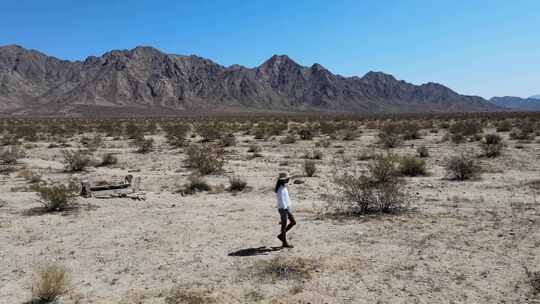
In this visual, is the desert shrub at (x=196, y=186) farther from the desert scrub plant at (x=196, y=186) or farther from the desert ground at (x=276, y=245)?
the desert ground at (x=276, y=245)

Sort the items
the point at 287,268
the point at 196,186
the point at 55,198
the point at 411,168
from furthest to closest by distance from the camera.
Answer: the point at 411,168
the point at 196,186
the point at 55,198
the point at 287,268

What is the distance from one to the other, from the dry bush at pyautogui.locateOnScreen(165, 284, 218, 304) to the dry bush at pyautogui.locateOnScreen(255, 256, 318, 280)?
1.07m

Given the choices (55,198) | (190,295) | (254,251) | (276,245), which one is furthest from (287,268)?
(55,198)

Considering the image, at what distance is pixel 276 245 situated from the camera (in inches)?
368

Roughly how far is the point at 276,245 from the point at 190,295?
2.68 m

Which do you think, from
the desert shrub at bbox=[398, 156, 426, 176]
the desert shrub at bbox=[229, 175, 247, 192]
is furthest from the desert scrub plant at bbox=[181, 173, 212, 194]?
the desert shrub at bbox=[398, 156, 426, 176]

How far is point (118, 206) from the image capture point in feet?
43.7

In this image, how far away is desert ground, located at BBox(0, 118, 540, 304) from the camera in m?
7.14

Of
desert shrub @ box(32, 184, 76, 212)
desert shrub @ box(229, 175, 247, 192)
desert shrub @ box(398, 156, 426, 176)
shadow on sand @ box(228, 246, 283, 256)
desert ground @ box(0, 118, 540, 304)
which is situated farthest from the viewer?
desert shrub @ box(398, 156, 426, 176)

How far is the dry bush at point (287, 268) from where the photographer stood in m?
7.64

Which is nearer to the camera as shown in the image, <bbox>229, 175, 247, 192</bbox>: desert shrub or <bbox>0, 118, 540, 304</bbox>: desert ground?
<bbox>0, 118, 540, 304</bbox>: desert ground

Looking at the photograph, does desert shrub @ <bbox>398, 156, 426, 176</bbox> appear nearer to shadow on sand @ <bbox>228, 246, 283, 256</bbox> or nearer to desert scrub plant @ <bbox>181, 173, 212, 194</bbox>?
desert scrub plant @ <bbox>181, 173, 212, 194</bbox>

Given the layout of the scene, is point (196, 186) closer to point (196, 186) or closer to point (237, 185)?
point (196, 186)

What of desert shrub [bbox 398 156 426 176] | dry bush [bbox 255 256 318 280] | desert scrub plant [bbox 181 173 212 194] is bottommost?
→ desert scrub plant [bbox 181 173 212 194]
